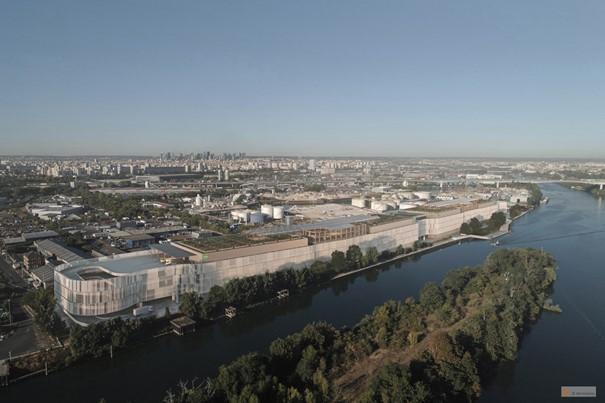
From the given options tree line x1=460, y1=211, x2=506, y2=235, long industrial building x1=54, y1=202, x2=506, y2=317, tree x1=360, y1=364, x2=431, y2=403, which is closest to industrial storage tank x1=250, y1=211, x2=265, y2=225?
long industrial building x1=54, y1=202, x2=506, y2=317

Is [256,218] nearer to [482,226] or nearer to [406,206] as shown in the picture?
[406,206]

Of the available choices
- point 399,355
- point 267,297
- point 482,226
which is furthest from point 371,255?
point 482,226

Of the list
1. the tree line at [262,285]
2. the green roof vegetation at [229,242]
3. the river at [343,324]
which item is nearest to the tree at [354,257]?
the tree line at [262,285]

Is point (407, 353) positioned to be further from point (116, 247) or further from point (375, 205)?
point (375, 205)

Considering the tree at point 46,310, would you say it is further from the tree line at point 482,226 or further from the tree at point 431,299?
the tree line at point 482,226

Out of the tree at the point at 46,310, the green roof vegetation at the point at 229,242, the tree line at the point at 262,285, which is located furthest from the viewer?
the green roof vegetation at the point at 229,242

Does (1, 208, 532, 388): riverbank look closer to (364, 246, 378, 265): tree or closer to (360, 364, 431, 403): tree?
(364, 246, 378, 265): tree
